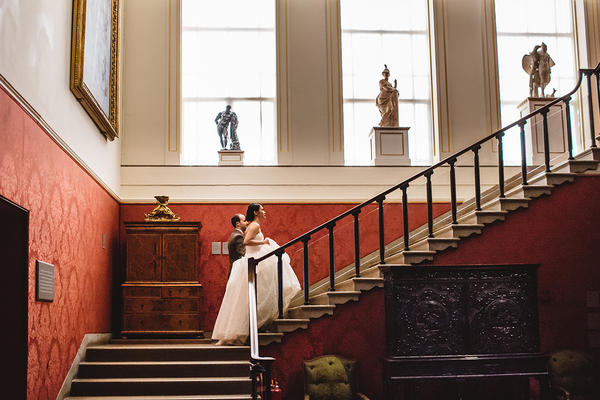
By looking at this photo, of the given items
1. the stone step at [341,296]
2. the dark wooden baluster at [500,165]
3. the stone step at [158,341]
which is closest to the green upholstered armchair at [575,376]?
the dark wooden baluster at [500,165]

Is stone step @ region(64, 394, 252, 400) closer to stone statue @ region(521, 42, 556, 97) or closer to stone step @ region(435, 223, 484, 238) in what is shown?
stone step @ region(435, 223, 484, 238)

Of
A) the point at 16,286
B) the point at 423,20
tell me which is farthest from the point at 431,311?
the point at 423,20

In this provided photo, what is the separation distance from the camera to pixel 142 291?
970cm

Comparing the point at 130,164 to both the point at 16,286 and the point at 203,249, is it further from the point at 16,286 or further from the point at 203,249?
the point at 16,286

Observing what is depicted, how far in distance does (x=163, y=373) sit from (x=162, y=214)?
2.72 meters

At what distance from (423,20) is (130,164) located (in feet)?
17.2

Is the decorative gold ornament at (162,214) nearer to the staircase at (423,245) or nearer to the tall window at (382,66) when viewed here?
the staircase at (423,245)

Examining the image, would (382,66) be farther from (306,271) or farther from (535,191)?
(306,271)

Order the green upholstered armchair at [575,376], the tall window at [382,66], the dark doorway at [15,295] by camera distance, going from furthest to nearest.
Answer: the tall window at [382,66]
the green upholstered armchair at [575,376]
the dark doorway at [15,295]

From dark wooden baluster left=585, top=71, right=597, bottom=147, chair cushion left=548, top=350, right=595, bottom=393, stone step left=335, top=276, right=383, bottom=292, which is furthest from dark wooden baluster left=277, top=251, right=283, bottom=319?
dark wooden baluster left=585, top=71, right=597, bottom=147

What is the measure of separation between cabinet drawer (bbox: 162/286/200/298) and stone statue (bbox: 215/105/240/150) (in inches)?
99.1

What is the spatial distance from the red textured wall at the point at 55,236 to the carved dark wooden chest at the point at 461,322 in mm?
3261

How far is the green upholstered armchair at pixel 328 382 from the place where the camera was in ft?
26.3

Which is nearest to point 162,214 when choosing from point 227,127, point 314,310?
point 227,127
